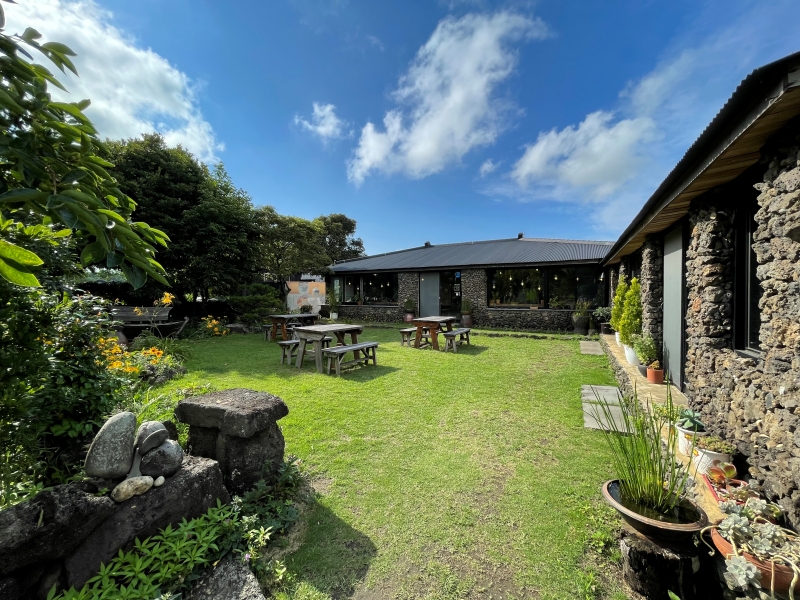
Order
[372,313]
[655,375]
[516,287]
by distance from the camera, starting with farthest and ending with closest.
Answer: [372,313] → [516,287] → [655,375]

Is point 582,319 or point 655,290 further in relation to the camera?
point 582,319

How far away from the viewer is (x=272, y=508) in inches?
94.6

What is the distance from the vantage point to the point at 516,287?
13961 millimetres

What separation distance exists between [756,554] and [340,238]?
3375cm

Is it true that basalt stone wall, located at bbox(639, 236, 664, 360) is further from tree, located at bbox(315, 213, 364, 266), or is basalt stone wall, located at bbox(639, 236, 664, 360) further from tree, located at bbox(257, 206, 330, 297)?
tree, located at bbox(315, 213, 364, 266)

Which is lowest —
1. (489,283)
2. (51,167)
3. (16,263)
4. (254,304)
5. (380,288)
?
(254,304)

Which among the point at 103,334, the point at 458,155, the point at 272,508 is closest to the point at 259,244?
the point at 458,155

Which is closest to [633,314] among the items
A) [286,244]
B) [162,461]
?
[162,461]

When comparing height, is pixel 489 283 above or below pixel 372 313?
above

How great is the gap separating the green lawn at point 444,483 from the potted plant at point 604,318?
523 cm

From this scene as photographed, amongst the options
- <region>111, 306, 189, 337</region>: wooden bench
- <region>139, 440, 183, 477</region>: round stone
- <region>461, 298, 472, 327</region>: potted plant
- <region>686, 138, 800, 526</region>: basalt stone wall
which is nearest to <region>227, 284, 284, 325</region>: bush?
<region>111, 306, 189, 337</region>: wooden bench

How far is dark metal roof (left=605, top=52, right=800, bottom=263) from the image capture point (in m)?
1.68

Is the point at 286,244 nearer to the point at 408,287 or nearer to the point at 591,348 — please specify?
the point at 408,287

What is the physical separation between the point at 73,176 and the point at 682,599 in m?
3.39
